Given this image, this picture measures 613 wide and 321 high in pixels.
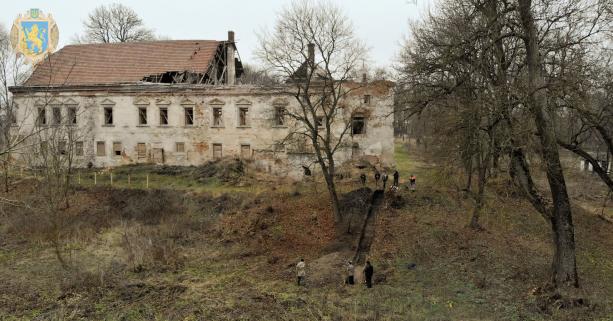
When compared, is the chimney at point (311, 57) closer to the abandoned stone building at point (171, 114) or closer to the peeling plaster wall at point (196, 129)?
the abandoned stone building at point (171, 114)

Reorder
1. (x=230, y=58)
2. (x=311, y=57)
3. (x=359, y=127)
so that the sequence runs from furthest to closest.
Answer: (x=230, y=58) < (x=359, y=127) < (x=311, y=57)

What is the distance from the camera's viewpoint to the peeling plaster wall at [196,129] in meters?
29.4

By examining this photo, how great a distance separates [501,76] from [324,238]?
34.8 ft

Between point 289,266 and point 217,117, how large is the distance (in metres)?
18.0

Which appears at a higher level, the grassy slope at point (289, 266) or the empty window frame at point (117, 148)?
the empty window frame at point (117, 148)

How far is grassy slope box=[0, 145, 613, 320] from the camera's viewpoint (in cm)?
1202

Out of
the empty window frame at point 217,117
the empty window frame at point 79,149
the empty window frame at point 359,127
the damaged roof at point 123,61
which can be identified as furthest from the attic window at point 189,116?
the empty window frame at point 359,127

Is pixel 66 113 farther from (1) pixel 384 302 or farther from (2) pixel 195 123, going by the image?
(1) pixel 384 302

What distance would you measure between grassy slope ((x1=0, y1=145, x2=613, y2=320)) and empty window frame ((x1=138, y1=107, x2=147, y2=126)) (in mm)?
10833

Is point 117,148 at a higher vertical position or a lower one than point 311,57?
lower

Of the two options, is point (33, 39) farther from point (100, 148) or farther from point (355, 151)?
point (355, 151)

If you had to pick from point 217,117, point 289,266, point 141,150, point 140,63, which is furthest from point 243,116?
point 289,266

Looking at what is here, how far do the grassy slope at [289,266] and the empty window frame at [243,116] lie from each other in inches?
326

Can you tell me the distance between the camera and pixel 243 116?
3106 centimetres
